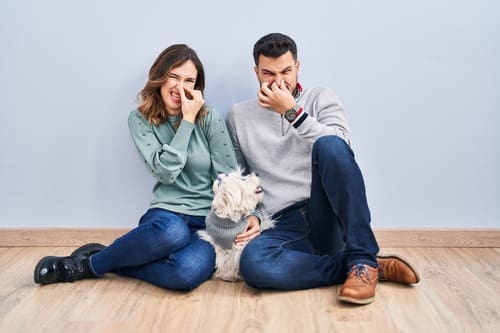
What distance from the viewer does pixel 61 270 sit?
1931 mm

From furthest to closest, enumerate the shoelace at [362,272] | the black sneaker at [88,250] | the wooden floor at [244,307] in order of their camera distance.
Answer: the black sneaker at [88,250]
the shoelace at [362,272]
the wooden floor at [244,307]

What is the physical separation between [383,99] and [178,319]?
3.87 feet

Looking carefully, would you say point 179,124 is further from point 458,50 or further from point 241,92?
point 458,50

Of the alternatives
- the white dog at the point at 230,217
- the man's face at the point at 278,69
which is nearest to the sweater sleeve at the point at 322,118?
the man's face at the point at 278,69

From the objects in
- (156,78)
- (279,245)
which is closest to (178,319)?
(279,245)

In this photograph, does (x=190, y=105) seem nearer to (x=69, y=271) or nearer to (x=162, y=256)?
(x=162, y=256)

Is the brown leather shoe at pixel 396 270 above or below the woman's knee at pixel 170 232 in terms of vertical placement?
below

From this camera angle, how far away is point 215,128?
2084 mm

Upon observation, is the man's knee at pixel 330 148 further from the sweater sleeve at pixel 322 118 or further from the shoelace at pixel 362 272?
the shoelace at pixel 362 272

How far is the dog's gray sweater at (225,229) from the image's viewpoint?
6.18 feet

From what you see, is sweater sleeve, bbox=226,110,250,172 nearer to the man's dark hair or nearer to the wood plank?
the man's dark hair

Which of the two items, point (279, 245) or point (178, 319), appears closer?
point (178, 319)

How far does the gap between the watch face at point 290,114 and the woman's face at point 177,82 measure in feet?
1.27

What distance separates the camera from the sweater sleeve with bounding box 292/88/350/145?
190 cm
